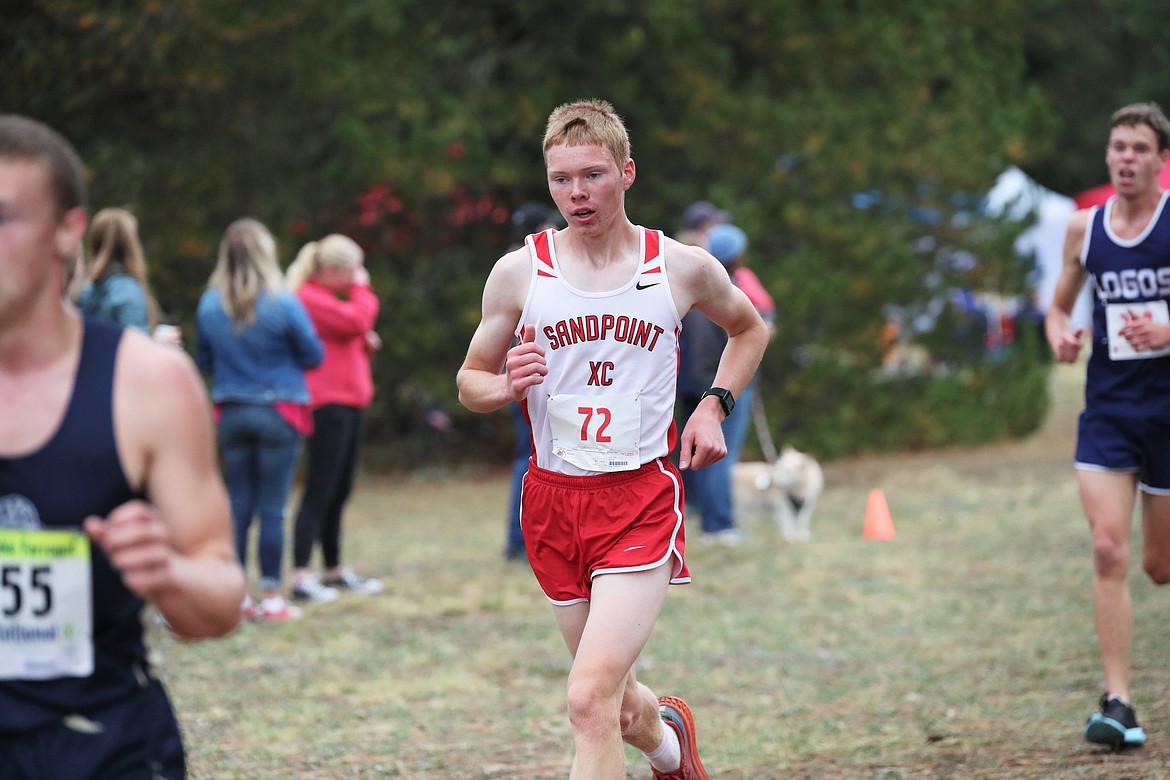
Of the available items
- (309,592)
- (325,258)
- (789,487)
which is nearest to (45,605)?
(325,258)

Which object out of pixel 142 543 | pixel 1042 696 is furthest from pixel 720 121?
pixel 142 543

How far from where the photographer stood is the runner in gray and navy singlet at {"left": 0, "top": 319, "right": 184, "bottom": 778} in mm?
2457

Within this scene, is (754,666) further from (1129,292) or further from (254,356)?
(254,356)

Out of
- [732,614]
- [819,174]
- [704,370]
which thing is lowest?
[732,614]

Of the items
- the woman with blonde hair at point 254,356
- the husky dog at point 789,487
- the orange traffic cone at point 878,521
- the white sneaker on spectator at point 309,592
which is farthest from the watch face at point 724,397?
the orange traffic cone at point 878,521

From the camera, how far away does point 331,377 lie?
8891mm

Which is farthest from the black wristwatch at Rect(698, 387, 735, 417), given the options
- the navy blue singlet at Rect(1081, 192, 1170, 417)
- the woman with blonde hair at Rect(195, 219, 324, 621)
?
the woman with blonde hair at Rect(195, 219, 324, 621)

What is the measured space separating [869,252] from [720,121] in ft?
7.43

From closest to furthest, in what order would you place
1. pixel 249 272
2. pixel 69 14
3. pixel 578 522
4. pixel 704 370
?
pixel 578 522 → pixel 249 272 → pixel 704 370 → pixel 69 14

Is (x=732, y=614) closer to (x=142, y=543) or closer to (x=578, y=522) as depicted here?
(x=578, y=522)

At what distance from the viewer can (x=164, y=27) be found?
490 inches

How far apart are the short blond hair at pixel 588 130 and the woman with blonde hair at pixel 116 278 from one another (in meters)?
3.77

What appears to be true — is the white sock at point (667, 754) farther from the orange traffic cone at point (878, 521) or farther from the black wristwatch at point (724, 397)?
the orange traffic cone at point (878, 521)

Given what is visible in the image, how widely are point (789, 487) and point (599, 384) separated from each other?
280 inches
